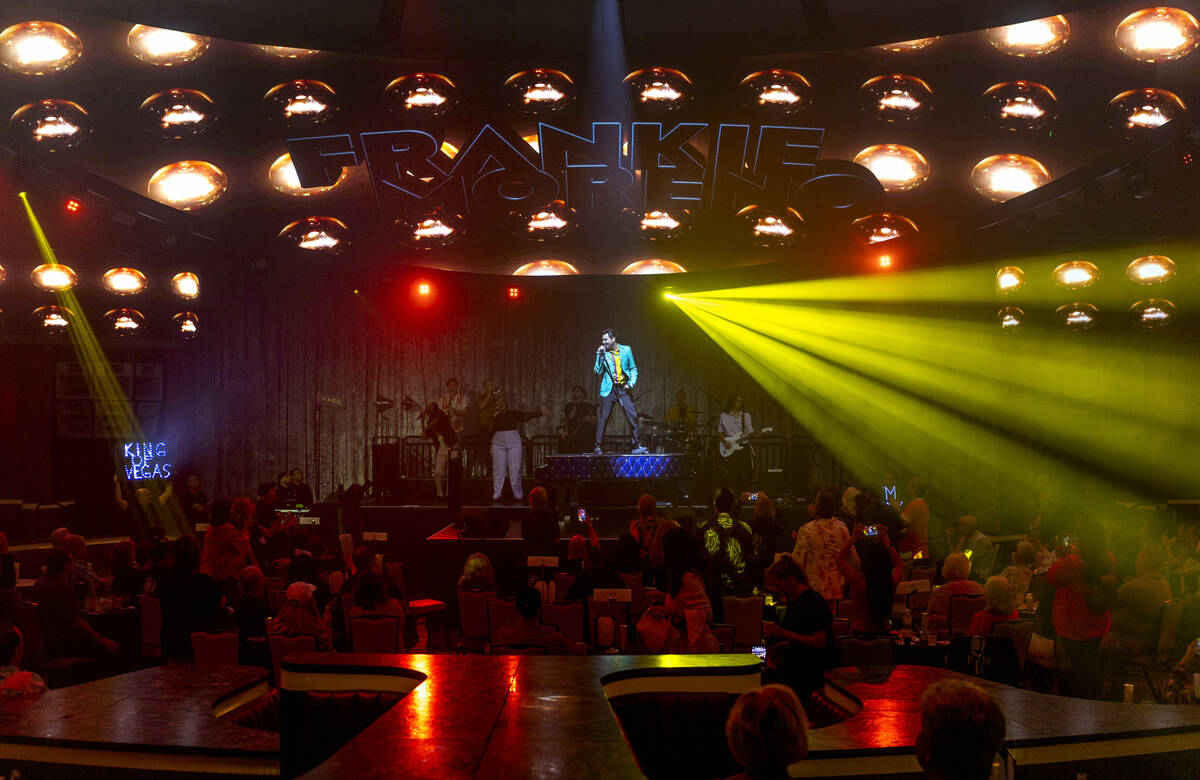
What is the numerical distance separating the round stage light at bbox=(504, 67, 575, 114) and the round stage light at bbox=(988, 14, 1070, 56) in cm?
272

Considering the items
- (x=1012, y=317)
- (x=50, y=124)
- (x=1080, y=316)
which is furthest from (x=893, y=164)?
(x=50, y=124)

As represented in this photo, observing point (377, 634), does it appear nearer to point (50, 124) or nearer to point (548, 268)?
point (50, 124)

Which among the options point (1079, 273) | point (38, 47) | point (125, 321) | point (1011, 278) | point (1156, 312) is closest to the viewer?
point (38, 47)

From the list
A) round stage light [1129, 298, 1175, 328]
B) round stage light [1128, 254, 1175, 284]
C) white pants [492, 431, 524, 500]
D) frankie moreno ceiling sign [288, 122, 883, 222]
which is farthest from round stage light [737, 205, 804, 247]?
white pants [492, 431, 524, 500]

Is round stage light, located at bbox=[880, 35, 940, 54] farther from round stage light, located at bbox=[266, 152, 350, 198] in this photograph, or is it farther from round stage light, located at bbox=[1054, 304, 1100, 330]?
round stage light, located at bbox=[266, 152, 350, 198]

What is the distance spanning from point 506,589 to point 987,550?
4971mm

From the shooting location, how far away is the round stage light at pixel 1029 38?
6004 mm

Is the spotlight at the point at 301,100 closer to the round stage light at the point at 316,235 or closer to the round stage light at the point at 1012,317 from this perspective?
the round stage light at the point at 316,235

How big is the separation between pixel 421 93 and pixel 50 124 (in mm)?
2270

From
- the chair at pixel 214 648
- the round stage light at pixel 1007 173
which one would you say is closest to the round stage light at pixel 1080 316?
the round stage light at pixel 1007 173

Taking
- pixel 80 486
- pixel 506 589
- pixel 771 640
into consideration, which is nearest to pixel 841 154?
pixel 506 589

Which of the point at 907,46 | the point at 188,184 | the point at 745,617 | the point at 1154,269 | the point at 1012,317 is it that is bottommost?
the point at 745,617

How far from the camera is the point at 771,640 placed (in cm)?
626

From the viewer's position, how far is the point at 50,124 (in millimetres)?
5996
